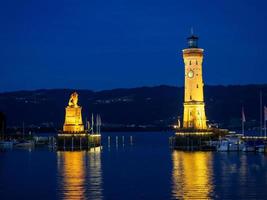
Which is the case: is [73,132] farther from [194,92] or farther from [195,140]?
[194,92]

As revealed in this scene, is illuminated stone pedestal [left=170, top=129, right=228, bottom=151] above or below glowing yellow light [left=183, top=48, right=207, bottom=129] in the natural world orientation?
below

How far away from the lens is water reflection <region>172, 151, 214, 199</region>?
66.9 metres

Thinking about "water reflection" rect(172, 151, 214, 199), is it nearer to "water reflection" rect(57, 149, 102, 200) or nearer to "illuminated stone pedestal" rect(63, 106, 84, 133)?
"water reflection" rect(57, 149, 102, 200)

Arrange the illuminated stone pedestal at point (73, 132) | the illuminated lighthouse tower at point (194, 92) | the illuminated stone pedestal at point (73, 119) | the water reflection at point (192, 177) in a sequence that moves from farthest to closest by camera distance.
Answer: the illuminated stone pedestal at point (73, 132), the illuminated stone pedestal at point (73, 119), the illuminated lighthouse tower at point (194, 92), the water reflection at point (192, 177)

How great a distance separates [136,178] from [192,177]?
5.30 m

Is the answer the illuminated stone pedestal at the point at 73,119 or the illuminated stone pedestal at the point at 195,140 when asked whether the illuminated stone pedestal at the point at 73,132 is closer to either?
the illuminated stone pedestal at the point at 73,119

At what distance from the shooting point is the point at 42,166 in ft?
336

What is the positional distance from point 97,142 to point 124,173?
233 feet

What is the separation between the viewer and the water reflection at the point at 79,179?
6788cm

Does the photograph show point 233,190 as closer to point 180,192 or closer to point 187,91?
point 180,192

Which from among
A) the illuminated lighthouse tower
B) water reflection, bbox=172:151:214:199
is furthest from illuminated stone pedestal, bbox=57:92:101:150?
water reflection, bbox=172:151:214:199

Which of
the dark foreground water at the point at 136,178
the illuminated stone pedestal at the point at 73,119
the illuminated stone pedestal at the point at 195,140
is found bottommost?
the dark foreground water at the point at 136,178

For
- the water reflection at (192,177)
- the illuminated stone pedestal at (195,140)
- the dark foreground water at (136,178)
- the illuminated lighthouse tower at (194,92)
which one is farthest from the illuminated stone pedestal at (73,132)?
the water reflection at (192,177)

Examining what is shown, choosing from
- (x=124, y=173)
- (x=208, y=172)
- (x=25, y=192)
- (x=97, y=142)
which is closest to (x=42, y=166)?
(x=124, y=173)
